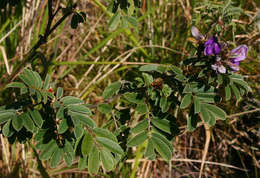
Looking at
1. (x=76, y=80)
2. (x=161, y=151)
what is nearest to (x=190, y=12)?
(x=76, y=80)

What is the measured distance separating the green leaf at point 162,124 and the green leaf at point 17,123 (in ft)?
1.36

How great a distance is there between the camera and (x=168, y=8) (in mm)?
2307

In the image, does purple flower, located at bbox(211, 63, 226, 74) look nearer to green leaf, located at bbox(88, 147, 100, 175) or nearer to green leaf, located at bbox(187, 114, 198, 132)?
green leaf, located at bbox(187, 114, 198, 132)

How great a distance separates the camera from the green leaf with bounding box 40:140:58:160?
0.88 metres

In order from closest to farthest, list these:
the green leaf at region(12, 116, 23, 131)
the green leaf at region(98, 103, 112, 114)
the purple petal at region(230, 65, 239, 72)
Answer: the green leaf at region(12, 116, 23, 131) < the purple petal at region(230, 65, 239, 72) < the green leaf at region(98, 103, 112, 114)

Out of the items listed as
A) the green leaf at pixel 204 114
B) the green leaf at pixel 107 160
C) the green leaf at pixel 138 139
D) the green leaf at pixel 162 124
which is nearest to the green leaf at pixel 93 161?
the green leaf at pixel 107 160

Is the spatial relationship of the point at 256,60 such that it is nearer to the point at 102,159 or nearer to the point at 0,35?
the point at 102,159

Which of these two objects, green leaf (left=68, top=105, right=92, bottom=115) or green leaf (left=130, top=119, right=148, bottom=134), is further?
green leaf (left=130, top=119, right=148, bottom=134)

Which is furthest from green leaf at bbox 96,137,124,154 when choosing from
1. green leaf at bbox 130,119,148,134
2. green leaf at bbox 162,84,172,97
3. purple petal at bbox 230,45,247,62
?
purple petal at bbox 230,45,247,62

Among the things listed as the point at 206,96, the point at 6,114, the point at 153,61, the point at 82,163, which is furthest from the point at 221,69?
the point at 153,61

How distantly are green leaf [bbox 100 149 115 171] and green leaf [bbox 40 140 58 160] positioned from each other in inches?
6.5

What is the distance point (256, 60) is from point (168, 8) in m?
0.86

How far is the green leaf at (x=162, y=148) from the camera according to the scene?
0.88 metres

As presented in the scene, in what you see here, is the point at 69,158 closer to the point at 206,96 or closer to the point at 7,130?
the point at 7,130
